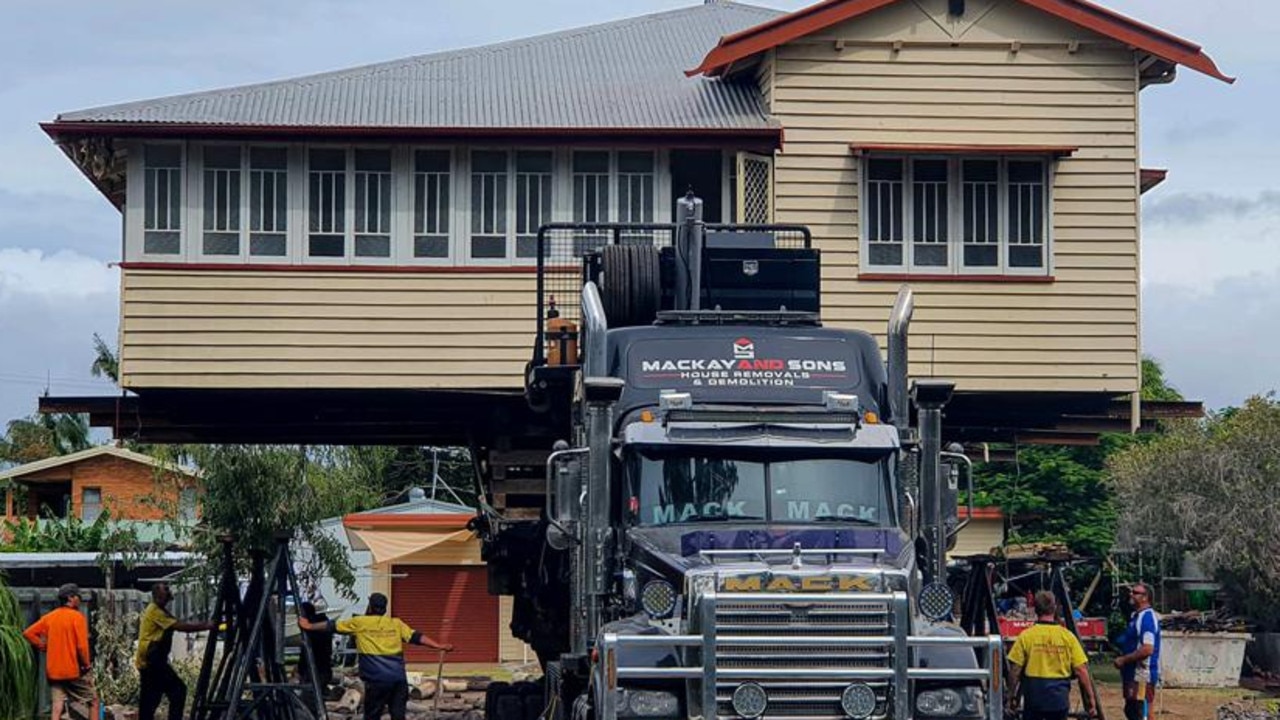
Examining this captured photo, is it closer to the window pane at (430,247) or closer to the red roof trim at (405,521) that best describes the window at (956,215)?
the window pane at (430,247)

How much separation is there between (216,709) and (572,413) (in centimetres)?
667

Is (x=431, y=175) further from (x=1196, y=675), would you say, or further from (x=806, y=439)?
(x=1196, y=675)

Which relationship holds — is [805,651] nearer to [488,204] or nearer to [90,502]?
[488,204]

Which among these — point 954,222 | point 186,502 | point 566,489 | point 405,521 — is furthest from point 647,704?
point 405,521

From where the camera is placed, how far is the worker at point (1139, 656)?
62.3 ft

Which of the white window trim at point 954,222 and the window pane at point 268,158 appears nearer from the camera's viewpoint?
the window pane at point 268,158

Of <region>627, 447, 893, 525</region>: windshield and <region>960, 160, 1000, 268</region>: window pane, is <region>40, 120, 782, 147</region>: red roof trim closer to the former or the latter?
<region>960, 160, 1000, 268</region>: window pane

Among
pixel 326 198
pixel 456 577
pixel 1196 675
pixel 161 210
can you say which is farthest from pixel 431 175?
pixel 456 577

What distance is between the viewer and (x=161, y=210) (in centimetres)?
2167

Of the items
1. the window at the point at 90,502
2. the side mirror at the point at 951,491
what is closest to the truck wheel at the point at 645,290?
the side mirror at the point at 951,491

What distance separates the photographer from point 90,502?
54.6 meters

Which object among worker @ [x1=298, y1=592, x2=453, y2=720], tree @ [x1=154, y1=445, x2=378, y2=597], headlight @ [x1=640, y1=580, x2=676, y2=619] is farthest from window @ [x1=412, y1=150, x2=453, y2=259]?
headlight @ [x1=640, y1=580, x2=676, y2=619]

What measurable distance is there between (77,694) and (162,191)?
5446mm

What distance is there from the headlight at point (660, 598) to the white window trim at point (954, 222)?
9690 millimetres
